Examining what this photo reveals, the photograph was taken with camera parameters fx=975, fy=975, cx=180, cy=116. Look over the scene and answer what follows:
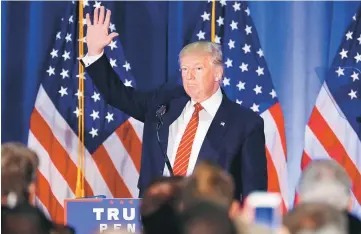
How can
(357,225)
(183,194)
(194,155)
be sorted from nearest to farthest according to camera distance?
(183,194)
(357,225)
(194,155)

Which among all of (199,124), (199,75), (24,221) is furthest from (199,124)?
(24,221)

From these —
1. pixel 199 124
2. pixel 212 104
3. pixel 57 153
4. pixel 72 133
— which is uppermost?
pixel 212 104

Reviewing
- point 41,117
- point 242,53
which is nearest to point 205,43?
point 242,53

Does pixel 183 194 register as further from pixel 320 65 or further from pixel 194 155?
pixel 320 65

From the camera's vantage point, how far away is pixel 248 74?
6.41 m

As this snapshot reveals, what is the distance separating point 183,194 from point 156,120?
8.66 ft

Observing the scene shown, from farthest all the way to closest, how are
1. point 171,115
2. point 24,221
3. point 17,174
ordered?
point 171,115, point 17,174, point 24,221

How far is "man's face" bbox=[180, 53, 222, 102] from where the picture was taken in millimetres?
5188

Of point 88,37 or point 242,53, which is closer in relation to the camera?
point 88,37

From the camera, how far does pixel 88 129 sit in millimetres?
6441

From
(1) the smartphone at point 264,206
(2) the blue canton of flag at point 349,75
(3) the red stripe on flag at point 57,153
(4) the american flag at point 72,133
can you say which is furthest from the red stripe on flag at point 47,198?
(1) the smartphone at point 264,206

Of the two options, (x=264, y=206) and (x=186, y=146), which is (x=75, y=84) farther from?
(x=264, y=206)

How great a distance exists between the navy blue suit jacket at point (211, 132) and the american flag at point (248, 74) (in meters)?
0.94

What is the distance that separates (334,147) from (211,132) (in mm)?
1443
